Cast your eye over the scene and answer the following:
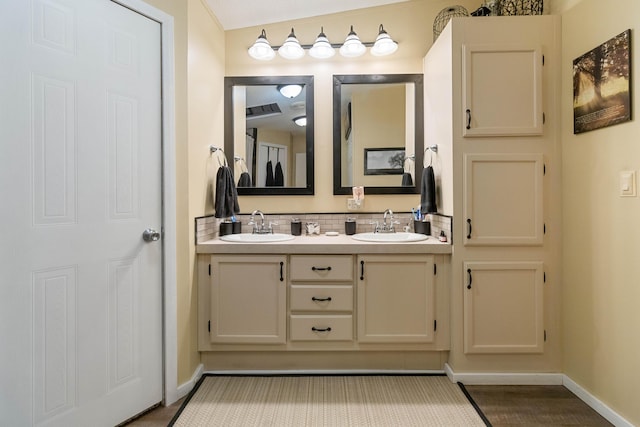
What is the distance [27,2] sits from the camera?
1425 millimetres

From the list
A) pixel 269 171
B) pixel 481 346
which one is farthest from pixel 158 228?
pixel 481 346

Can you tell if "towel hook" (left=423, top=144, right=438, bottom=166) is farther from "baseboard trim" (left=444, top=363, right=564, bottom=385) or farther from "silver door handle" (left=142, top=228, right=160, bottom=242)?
"silver door handle" (left=142, top=228, right=160, bottom=242)

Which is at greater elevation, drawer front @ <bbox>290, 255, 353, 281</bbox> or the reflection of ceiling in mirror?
the reflection of ceiling in mirror

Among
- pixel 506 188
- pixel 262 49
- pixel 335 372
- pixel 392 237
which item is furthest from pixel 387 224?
pixel 262 49

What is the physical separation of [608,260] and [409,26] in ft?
6.71

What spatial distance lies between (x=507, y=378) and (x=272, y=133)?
2259mm

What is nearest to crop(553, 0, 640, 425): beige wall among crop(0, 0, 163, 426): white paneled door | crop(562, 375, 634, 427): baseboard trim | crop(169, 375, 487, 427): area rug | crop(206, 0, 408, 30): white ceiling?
crop(562, 375, 634, 427): baseboard trim

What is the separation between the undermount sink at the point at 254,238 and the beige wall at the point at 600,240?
1702 millimetres

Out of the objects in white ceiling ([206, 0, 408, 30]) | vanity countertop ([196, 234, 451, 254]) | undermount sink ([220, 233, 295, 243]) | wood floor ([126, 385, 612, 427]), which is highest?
white ceiling ([206, 0, 408, 30])

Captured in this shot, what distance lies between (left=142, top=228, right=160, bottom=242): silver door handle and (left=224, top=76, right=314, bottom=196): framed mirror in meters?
0.92

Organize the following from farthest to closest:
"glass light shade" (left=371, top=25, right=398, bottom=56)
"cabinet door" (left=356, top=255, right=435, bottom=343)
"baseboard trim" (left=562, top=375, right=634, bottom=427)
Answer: "glass light shade" (left=371, top=25, right=398, bottom=56)
"cabinet door" (left=356, top=255, right=435, bottom=343)
"baseboard trim" (left=562, top=375, right=634, bottom=427)

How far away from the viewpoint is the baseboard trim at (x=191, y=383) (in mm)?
1999

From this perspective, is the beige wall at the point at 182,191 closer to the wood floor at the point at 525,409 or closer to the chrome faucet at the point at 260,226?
the wood floor at the point at 525,409

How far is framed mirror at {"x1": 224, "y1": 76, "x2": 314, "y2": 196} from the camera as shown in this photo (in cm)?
269
